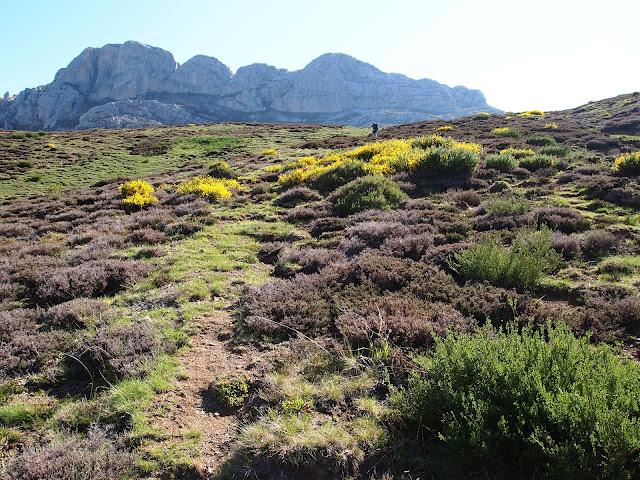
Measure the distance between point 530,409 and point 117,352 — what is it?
18.0ft

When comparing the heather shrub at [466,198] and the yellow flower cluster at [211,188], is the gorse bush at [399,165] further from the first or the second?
the heather shrub at [466,198]

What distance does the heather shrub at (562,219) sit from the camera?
10602 millimetres

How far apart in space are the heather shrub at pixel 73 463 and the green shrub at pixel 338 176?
1482 cm

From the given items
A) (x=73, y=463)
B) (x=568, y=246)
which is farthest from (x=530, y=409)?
(x=568, y=246)

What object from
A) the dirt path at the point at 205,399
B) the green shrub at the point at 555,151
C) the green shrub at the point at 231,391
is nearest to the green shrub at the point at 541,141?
the green shrub at the point at 555,151

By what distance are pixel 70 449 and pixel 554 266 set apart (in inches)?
325

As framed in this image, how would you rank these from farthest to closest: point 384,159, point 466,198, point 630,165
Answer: point 384,159 < point 630,165 < point 466,198

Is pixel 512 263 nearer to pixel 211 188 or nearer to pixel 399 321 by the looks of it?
pixel 399 321

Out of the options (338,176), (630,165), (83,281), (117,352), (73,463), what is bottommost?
(73,463)

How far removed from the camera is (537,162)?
62.8ft

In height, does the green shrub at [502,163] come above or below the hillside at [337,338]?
above

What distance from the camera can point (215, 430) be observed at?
4910mm

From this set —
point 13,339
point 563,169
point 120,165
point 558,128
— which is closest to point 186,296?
point 13,339

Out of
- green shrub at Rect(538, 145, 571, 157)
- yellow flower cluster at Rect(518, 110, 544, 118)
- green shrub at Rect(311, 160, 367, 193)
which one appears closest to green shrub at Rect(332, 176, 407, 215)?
green shrub at Rect(311, 160, 367, 193)
